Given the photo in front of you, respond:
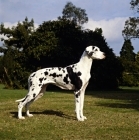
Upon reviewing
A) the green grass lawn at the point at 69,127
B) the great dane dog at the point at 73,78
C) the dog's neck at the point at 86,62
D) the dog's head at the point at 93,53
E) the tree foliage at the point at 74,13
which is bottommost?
the green grass lawn at the point at 69,127

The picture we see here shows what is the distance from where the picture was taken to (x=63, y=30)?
39.7 m

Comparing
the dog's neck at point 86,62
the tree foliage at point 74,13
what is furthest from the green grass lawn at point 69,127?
the tree foliage at point 74,13

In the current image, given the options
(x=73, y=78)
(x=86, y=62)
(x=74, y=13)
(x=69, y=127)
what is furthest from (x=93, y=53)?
(x=74, y=13)

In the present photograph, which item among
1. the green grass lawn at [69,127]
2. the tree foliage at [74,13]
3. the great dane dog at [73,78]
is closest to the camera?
the green grass lawn at [69,127]

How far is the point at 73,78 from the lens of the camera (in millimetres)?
11945

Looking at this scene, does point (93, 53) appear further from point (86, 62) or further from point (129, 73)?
point (129, 73)

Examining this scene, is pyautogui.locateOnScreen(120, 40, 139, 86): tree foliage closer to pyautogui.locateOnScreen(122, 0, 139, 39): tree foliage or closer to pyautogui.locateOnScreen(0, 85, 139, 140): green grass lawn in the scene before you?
pyautogui.locateOnScreen(122, 0, 139, 39): tree foliage

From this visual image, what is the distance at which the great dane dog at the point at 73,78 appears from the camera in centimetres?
1182

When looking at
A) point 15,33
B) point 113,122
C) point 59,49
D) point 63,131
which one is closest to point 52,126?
point 63,131

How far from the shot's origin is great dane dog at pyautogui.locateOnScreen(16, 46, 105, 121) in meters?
11.8

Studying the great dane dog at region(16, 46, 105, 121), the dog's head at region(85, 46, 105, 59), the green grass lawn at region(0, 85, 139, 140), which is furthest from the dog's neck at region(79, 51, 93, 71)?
the green grass lawn at region(0, 85, 139, 140)

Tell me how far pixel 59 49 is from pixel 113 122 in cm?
2676

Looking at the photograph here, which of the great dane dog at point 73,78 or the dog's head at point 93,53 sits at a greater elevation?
the dog's head at point 93,53

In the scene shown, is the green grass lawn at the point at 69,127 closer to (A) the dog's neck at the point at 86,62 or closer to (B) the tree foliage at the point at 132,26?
(A) the dog's neck at the point at 86,62
